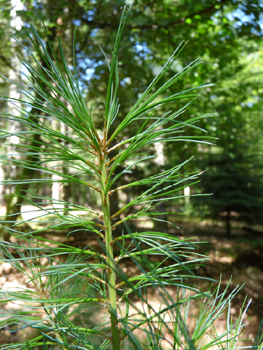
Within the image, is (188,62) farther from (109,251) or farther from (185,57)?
(109,251)

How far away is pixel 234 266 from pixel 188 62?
432 cm

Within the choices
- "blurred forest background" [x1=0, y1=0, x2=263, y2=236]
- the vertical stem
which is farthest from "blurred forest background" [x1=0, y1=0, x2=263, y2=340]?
the vertical stem

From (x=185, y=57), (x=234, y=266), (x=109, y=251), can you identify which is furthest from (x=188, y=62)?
(x=109, y=251)

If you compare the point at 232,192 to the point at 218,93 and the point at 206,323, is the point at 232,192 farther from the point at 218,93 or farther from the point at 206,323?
the point at 206,323

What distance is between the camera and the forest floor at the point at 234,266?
421 cm

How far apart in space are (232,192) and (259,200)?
663 mm

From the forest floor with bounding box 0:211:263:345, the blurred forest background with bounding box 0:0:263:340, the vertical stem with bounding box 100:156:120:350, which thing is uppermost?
the blurred forest background with bounding box 0:0:263:340

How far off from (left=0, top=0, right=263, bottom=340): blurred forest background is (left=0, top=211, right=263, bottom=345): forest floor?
0.18ft

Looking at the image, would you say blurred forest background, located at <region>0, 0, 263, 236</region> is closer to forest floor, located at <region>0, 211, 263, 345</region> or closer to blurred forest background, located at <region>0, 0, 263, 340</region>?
blurred forest background, located at <region>0, 0, 263, 340</region>

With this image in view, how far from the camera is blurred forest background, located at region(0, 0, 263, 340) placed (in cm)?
426

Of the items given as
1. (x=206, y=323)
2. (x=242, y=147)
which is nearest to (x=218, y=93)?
(x=242, y=147)

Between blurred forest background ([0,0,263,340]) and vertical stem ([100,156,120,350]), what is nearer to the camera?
vertical stem ([100,156,120,350])

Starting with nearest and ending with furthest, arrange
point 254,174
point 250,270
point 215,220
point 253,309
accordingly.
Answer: point 253,309
point 250,270
point 254,174
point 215,220

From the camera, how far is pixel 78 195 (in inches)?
484
